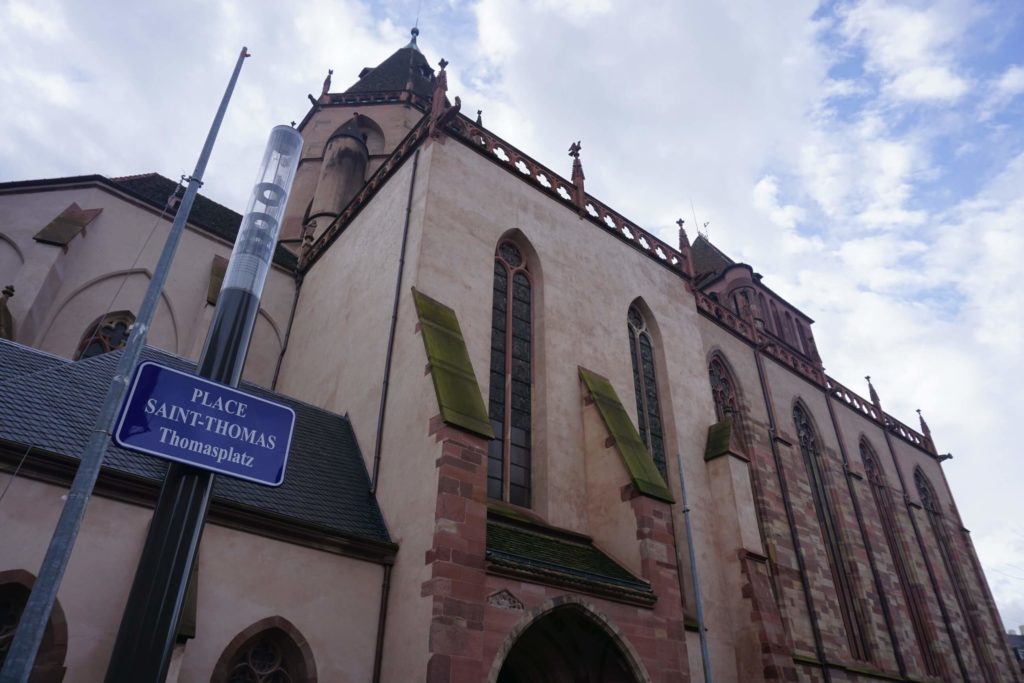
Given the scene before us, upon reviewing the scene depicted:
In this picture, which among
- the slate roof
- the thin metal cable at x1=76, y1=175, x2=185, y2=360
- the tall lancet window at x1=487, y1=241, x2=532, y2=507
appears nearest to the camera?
the slate roof

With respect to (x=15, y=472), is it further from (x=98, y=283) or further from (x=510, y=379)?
(x=98, y=283)

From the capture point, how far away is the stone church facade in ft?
25.4

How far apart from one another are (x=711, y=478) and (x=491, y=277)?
6418 millimetres

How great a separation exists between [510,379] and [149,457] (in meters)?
6.08

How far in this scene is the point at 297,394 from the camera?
14352 millimetres

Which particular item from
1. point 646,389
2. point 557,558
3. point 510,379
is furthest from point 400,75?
point 557,558

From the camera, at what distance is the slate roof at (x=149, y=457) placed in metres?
7.67

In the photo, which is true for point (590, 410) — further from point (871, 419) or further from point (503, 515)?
point (871, 419)

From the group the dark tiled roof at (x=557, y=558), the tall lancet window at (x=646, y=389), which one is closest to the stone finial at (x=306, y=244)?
the tall lancet window at (x=646, y=389)

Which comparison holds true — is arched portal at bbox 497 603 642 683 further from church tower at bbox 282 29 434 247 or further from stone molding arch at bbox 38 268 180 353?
church tower at bbox 282 29 434 247

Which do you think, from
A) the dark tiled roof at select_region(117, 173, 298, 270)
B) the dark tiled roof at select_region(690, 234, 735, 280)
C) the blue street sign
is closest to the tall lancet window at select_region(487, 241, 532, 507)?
the dark tiled roof at select_region(117, 173, 298, 270)

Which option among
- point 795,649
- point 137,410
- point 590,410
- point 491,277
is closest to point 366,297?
point 491,277

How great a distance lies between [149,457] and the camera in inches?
288

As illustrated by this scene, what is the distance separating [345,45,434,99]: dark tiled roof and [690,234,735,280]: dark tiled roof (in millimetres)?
12367
